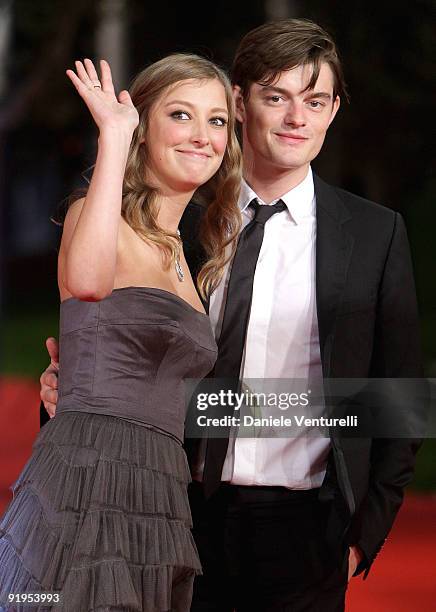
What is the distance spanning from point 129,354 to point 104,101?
18.8 inches

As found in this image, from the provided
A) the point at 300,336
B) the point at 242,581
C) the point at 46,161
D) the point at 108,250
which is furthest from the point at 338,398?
the point at 46,161

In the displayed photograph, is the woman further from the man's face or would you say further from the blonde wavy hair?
the man's face

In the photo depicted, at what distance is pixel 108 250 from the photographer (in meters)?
2.09

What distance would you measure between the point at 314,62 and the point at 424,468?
15.7ft

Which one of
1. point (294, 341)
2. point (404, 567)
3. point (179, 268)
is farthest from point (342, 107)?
point (179, 268)

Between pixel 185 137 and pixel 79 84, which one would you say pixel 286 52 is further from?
pixel 79 84

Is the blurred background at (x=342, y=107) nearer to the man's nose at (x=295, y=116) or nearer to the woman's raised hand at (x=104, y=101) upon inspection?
the man's nose at (x=295, y=116)

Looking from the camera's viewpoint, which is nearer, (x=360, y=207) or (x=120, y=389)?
(x=120, y=389)

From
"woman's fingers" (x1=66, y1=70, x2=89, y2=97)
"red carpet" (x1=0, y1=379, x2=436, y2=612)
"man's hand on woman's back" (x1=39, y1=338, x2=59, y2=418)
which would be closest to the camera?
"woman's fingers" (x1=66, y1=70, x2=89, y2=97)

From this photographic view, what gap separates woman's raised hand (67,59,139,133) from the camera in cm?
212

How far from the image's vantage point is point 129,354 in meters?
2.22

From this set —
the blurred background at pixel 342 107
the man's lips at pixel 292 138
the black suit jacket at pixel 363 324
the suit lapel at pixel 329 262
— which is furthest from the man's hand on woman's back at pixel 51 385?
the blurred background at pixel 342 107

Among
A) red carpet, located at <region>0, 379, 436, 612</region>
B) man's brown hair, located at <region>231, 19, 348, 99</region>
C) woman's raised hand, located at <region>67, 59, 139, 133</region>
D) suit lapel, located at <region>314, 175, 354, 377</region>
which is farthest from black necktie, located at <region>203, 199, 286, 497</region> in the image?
red carpet, located at <region>0, 379, 436, 612</region>

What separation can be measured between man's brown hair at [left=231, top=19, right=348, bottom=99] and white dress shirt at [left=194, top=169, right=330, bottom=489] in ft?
1.32
